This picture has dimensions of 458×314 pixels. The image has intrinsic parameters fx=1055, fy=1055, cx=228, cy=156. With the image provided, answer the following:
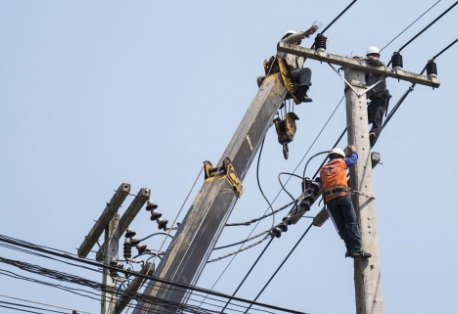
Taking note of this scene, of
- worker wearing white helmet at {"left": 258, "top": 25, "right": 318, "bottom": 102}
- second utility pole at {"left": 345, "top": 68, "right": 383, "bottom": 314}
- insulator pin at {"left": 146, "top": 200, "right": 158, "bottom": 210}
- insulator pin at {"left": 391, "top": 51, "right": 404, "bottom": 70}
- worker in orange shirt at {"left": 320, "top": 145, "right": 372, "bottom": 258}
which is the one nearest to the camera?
second utility pole at {"left": 345, "top": 68, "right": 383, "bottom": 314}

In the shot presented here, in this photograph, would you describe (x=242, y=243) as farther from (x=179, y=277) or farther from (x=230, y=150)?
(x=179, y=277)

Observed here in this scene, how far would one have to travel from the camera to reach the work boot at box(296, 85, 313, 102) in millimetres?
13820

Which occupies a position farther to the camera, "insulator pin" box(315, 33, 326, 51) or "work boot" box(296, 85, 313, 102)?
"work boot" box(296, 85, 313, 102)

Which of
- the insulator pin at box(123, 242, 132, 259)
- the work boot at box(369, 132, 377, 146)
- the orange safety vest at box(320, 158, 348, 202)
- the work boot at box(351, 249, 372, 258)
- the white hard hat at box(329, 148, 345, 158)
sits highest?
the work boot at box(369, 132, 377, 146)

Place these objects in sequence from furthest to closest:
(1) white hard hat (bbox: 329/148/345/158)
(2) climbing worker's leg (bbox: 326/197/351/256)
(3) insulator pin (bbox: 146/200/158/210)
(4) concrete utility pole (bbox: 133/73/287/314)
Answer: (3) insulator pin (bbox: 146/200/158/210), (1) white hard hat (bbox: 329/148/345/158), (2) climbing worker's leg (bbox: 326/197/351/256), (4) concrete utility pole (bbox: 133/73/287/314)

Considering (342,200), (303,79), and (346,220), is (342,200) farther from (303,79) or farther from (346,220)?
(303,79)

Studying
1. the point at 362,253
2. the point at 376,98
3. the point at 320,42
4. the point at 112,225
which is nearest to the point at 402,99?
the point at 376,98

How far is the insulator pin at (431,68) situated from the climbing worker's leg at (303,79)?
4.97ft

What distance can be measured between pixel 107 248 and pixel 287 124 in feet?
13.4

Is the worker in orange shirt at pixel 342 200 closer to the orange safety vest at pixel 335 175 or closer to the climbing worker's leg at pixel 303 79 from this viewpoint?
the orange safety vest at pixel 335 175

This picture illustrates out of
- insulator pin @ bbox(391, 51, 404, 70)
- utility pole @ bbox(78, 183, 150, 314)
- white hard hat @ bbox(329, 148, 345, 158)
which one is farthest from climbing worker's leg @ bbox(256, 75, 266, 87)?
utility pole @ bbox(78, 183, 150, 314)

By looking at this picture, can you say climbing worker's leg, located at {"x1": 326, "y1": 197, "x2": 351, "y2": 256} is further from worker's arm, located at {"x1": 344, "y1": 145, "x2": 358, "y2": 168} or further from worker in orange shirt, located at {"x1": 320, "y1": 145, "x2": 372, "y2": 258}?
worker's arm, located at {"x1": 344, "y1": 145, "x2": 358, "y2": 168}

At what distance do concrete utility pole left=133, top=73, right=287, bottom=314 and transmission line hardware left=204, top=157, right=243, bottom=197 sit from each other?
0.06 meters

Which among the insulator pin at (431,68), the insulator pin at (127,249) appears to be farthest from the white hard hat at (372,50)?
the insulator pin at (127,249)
